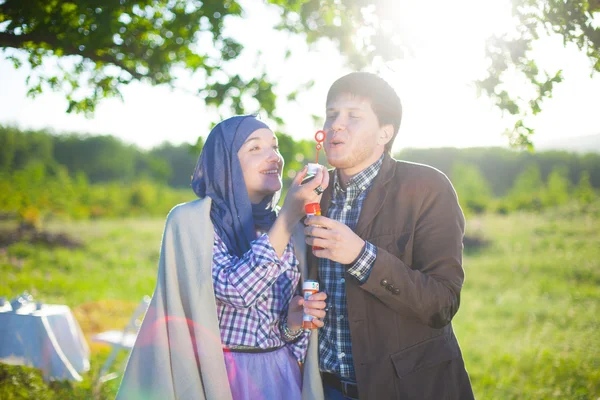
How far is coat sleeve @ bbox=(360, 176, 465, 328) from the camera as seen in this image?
196 cm

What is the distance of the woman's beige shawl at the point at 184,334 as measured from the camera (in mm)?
2199

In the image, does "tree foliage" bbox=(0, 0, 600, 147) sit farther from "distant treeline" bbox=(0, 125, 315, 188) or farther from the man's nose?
"distant treeline" bbox=(0, 125, 315, 188)

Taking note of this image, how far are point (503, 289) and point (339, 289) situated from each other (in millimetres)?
10619

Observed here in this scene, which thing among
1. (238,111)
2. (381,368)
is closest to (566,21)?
(381,368)

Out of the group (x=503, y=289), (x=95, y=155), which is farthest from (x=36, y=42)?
(x=95, y=155)

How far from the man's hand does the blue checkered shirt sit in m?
0.24

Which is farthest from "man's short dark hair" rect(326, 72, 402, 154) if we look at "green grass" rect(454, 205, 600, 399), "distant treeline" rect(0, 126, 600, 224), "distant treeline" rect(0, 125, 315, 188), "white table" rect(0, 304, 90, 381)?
"distant treeline" rect(0, 125, 315, 188)

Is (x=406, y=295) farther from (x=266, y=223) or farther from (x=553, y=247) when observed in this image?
(x=553, y=247)

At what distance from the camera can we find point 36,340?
16.7ft

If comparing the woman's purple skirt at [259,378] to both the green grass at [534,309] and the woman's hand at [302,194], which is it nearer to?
the woman's hand at [302,194]

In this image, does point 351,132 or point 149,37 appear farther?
point 149,37

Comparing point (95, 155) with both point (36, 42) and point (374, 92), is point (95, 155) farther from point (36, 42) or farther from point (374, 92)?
point (374, 92)

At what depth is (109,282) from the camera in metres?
12.2

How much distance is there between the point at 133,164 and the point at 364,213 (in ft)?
123
